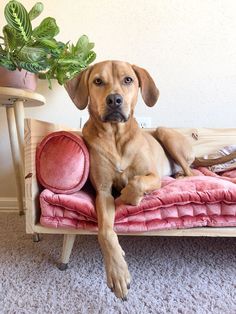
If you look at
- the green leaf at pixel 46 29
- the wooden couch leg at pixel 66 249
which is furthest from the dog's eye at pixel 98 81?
the wooden couch leg at pixel 66 249

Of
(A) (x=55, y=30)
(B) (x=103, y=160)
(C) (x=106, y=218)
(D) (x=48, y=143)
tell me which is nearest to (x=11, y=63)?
(A) (x=55, y=30)

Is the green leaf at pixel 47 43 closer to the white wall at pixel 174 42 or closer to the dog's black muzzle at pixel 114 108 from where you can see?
the dog's black muzzle at pixel 114 108

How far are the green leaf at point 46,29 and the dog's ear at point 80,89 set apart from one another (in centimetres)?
29

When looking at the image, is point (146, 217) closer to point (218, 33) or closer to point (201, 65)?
point (201, 65)

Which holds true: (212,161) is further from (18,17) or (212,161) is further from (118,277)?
(18,17)

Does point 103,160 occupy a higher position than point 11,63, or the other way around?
point 11,63

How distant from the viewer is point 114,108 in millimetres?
1102

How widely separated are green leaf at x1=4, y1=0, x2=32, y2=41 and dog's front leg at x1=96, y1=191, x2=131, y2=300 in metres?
0.81

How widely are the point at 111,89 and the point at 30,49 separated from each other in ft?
1.45

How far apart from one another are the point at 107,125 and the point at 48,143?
255mm

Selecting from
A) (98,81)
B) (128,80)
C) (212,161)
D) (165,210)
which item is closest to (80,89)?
(98,81)

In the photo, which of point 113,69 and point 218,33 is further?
point 218,33

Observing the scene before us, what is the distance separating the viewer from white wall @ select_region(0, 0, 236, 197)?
6.01 ft

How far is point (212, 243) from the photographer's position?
1.37 meters
